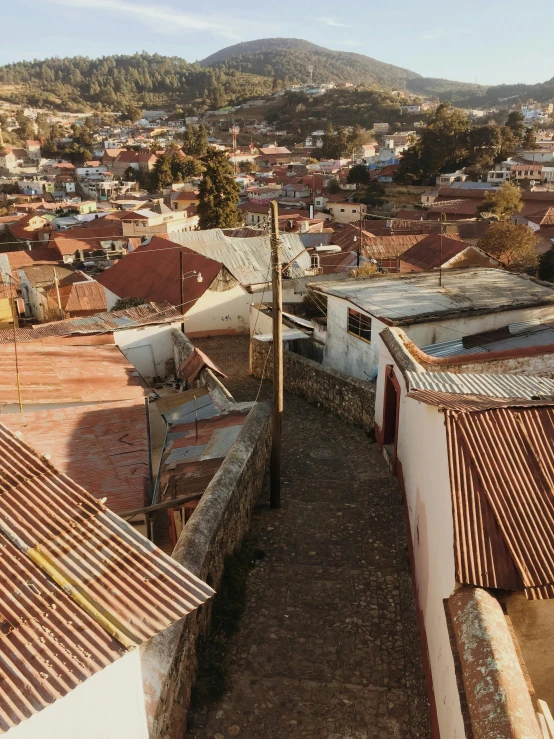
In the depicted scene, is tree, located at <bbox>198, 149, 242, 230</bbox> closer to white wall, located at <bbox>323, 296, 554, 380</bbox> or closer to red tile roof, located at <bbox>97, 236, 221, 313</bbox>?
red tile roof, located at <bbox>97, 236, 221, 313</bbox>

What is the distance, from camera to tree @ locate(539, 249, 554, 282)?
27.4 m

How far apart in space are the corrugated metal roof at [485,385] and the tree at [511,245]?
20141mm

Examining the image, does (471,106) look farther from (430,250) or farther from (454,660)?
(454,660)

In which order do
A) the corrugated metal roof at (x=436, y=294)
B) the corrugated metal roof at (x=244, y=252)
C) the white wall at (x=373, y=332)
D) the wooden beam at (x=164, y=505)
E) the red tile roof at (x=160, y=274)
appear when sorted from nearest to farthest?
the wooden beam at (x=164, y=505)
the white wall at (x=373, y=332)
the corrugated metal roof at (x=436, y=294)
the red tile roof at (x=160, y=274)
the corrugated metal roof at (x=244, y=252)

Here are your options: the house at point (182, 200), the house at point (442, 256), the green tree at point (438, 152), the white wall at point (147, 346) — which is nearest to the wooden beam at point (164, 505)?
the white wall at point (147, 346)

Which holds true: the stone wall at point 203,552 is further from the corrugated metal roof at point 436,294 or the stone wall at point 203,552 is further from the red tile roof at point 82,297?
the red tile roof at point 82,297

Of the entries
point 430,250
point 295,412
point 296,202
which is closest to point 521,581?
point 295,412

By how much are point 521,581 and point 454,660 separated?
3.40 feet

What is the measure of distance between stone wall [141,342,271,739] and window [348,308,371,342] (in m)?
5.05

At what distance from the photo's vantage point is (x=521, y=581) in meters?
5.51

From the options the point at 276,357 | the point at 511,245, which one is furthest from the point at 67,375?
the point at 511,245

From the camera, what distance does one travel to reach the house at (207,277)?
22.0 metres

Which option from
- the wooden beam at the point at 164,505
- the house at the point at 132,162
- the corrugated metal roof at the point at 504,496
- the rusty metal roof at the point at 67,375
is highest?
the house at the point at 132,162

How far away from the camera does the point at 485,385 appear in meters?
9.41
